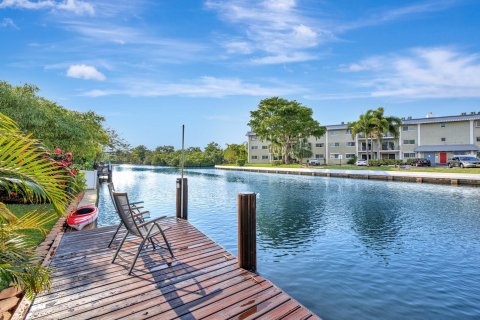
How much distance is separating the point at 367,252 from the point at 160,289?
5.76 metres

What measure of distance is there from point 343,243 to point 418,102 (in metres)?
57.4

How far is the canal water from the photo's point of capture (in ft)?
15.5

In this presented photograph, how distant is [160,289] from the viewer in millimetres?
3621

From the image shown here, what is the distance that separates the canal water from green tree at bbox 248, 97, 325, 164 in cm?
3379

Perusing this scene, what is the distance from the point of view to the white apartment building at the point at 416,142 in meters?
44.5

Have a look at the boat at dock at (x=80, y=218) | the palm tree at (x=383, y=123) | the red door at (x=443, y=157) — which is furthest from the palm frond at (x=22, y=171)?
the red door at (x=443, y=157)

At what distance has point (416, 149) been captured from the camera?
4747 cm

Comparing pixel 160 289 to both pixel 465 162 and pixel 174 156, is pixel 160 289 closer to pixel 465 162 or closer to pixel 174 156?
pixel 465 162

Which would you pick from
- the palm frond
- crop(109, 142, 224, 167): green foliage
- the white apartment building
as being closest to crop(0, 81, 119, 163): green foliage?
the palm frond

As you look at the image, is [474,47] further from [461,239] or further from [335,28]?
[461,239]

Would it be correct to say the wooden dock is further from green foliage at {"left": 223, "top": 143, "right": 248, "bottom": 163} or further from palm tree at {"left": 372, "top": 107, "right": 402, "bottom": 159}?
green foliage at {"left": 223, "top": 143, "right": 248, "bottom": 163}

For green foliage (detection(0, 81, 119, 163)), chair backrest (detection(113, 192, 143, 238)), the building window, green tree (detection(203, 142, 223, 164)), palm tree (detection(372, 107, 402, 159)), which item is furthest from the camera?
green tree (detection(203, 142, 223, 164))

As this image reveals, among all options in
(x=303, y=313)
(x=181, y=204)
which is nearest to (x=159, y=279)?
(x=303, y=313)

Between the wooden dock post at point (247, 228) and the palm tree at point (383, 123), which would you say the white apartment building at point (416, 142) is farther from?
the wooden dock post at point (247, 228)
